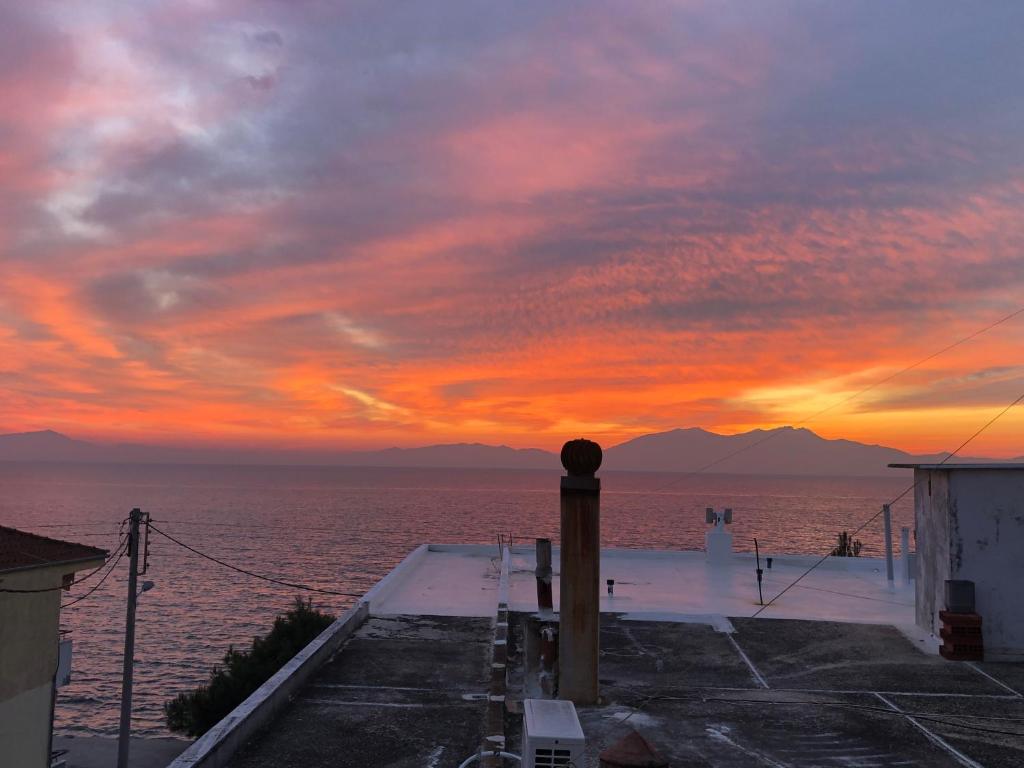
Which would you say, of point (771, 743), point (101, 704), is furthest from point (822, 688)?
point (101, 704)

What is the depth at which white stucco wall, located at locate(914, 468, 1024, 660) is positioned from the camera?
50.0ft

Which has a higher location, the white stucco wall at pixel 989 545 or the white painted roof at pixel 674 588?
the white stucco wall at pixel 989 545

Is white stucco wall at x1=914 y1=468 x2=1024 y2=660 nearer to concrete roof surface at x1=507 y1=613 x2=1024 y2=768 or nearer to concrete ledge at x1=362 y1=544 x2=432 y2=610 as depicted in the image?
concrete roof surface at x1=507 y1=613 x2=1024 y2=768

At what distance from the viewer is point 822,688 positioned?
1348 centimetres

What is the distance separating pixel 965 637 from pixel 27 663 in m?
19.5

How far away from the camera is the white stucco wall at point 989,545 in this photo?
15.2 meters

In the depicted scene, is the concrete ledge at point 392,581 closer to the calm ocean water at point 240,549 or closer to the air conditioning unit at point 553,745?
the air conditioning unit at point 553,745

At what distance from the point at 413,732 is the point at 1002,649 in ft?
38.0

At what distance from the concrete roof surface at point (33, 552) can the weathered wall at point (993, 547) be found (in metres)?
17.8

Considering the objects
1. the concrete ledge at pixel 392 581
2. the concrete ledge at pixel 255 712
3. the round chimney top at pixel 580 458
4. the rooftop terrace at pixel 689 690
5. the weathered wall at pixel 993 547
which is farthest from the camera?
the concrete ledge at pixel 392 581

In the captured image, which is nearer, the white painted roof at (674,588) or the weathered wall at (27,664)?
the weathered wall at (27,664)

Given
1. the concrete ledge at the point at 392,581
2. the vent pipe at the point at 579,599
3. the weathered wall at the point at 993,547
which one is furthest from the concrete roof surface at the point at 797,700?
the concrete ledge at the point at 392,581

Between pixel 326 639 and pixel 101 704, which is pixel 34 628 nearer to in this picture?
pixel 326 639

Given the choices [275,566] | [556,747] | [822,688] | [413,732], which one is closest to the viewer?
[556,747]
